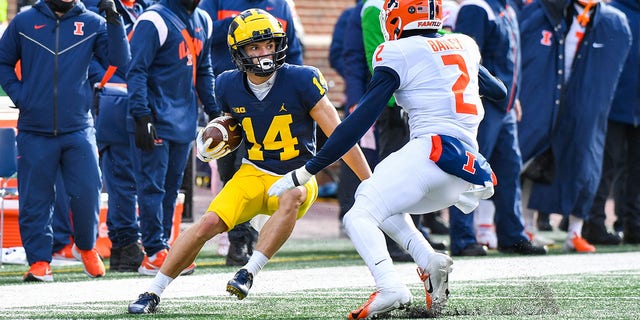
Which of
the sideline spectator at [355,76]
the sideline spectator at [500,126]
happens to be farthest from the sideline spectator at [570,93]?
the sideline spectator at [355,76]

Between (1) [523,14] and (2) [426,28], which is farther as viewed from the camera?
(1) [523,14]

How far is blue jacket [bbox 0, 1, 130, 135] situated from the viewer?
32.9 ft

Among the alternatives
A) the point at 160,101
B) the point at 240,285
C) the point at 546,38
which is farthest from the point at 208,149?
the point at 546,38

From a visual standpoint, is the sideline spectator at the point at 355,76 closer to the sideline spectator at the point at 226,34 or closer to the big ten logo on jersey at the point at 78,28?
the sideline spectator at the point at 226,34

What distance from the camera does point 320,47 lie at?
20375 mm

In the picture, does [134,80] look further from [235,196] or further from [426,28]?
[426,28]

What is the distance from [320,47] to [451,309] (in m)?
12.9

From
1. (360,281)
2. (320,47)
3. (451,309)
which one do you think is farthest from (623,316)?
(320,47)

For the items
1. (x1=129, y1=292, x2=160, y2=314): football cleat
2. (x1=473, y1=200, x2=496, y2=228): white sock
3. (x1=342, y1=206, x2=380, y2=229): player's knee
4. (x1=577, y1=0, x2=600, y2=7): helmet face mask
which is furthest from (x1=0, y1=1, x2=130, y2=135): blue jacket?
(x1=577, y1=0, x2=600, y2=7): helmet face mask

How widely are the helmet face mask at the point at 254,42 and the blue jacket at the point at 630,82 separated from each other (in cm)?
618

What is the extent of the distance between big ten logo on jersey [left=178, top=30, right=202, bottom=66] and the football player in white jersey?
3001 mm

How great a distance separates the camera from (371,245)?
7277mm

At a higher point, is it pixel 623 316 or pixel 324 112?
pixel 324 112

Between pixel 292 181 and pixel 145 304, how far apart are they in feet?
3.34
